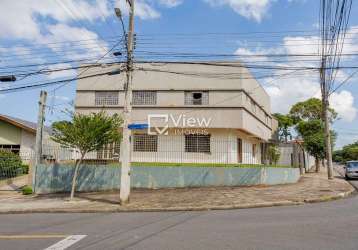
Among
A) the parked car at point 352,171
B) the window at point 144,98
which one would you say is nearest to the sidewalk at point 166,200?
the window at point 144,98

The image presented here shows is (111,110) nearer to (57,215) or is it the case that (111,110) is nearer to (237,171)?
(237,171)

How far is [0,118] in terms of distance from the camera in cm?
2577

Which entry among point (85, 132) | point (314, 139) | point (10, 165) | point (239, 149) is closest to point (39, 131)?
point (10, 165)

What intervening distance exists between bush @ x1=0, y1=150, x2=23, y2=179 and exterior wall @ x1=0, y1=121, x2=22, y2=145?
6.32 metres

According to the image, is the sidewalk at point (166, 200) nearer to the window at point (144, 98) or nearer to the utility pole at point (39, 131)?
the utility pole at point (39, 131)

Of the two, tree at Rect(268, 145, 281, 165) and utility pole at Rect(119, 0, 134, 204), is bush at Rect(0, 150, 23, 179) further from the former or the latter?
tree at Rect(268, 145, 281, 165)

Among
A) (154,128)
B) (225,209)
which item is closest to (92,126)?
(225,209)

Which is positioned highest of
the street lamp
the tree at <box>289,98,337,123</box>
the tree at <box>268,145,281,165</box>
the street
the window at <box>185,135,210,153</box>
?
the tree at <box>289,98,337,123</box>

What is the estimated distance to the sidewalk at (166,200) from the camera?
39.3 ft

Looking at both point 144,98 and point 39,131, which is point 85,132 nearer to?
point 39,131

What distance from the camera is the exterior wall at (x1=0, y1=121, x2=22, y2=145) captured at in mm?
25969

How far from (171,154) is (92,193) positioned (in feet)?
20.3

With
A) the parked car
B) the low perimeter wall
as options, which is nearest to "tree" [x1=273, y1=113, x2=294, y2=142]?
the parked car

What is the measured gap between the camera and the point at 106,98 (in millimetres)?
24281
